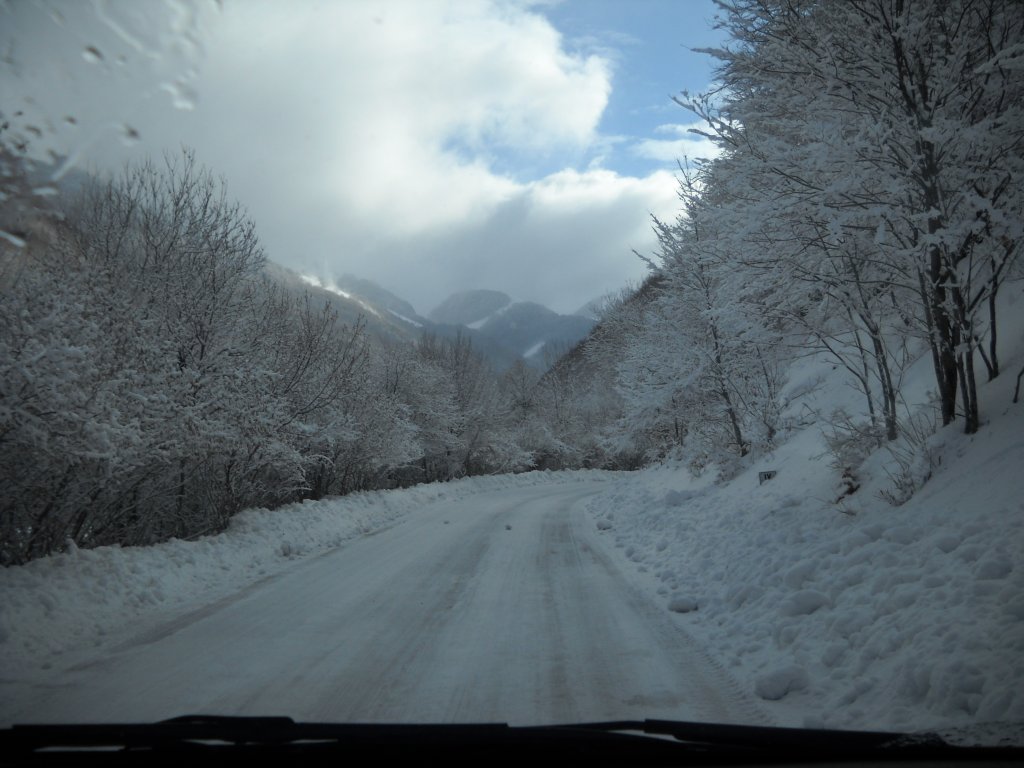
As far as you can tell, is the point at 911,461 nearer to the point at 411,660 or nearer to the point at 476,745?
the point at 411,660

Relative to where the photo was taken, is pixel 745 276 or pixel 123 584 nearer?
pixel 123 584

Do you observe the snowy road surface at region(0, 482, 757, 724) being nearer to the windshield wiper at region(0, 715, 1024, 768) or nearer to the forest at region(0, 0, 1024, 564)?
the windshield wiper at region(0, 715, 1024, 768)

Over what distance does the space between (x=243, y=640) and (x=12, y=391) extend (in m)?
3.82

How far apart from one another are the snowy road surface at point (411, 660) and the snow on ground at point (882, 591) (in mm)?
484

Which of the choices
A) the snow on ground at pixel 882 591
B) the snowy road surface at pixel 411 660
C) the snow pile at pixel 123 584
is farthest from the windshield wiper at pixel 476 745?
the snow pile at pixel 123 584

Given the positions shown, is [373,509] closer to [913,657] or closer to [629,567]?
[629,567]

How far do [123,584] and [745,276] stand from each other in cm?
863

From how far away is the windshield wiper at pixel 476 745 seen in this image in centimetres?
260

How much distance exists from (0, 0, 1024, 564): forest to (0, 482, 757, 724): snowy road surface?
298cm

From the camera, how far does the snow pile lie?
18.1ft

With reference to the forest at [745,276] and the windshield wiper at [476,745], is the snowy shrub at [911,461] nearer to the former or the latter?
the forest at [745,276]

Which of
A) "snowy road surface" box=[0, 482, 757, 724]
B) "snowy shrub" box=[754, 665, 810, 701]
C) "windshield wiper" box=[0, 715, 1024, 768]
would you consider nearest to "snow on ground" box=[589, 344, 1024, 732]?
"snowy shrub" box=[754, 665, 810, 701]

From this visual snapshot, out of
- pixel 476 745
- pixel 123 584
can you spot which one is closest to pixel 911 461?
pixel 476 745

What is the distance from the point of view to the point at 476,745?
8.64ft
